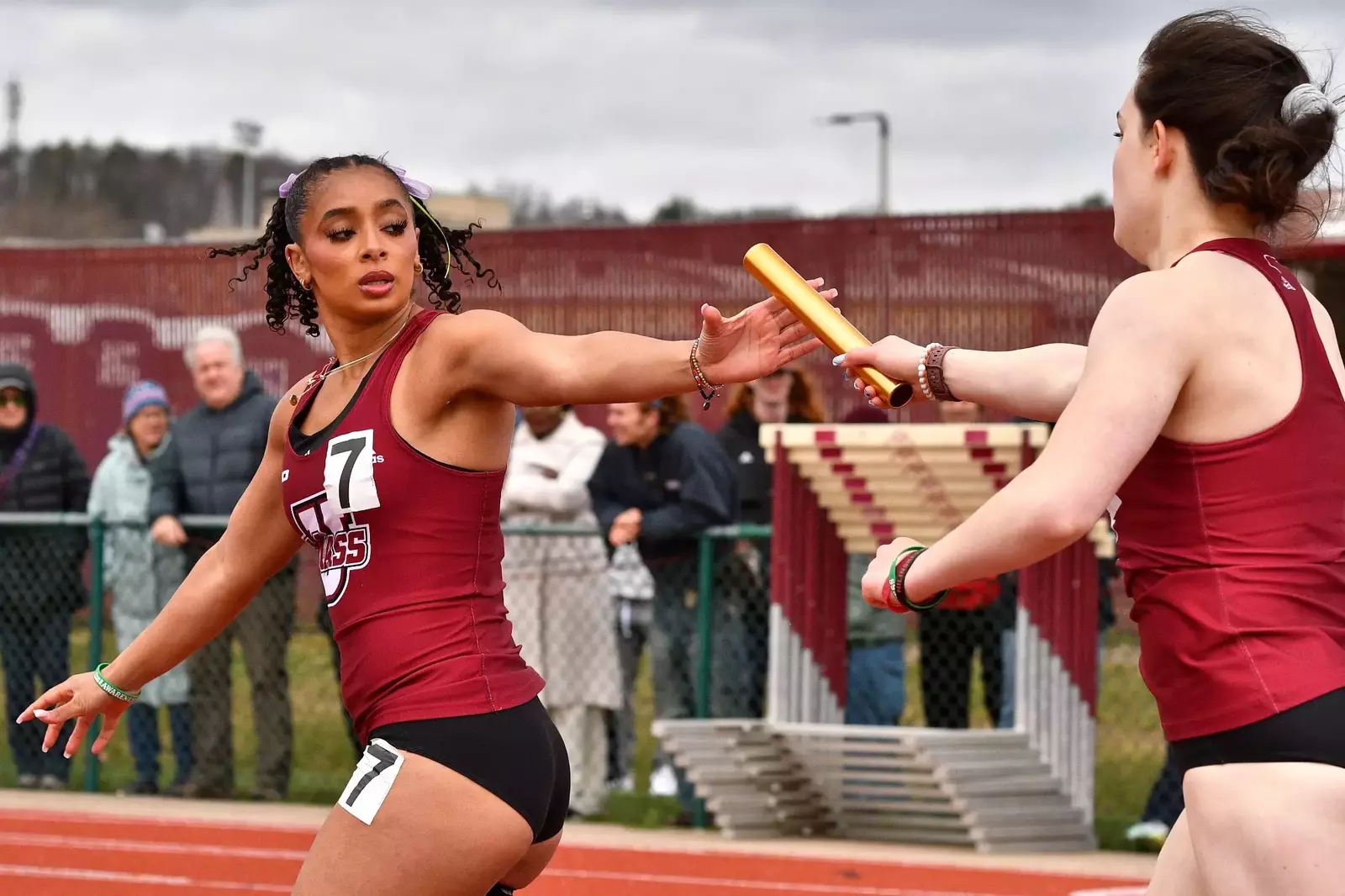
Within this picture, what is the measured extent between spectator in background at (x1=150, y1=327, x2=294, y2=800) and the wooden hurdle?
222 centimetres

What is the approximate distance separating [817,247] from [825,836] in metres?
4.22

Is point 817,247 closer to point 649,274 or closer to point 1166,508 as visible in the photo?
point 649,274

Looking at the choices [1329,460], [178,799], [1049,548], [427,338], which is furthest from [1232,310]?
[178,799]

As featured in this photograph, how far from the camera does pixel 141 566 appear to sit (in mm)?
9828

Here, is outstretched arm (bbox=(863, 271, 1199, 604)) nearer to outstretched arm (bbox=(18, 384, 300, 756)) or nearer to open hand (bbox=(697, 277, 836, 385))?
open hand (bbox=(697, 277, 836, 385))

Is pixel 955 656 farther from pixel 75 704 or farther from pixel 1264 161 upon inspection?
pixel 1264 161

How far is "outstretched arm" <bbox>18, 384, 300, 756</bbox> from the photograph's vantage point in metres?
3.96

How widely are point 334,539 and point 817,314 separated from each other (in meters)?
0.99

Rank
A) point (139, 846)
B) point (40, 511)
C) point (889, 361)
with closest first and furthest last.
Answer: point (889, 361)
point (139, 846)
point (40, 511)

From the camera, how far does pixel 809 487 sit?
27.9 feet

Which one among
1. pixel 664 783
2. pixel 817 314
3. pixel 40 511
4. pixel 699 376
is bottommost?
pixel 664 783

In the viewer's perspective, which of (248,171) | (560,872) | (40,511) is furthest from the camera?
(248,171)

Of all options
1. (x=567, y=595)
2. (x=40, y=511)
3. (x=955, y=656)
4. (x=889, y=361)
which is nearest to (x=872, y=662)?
(x=955, y=656)

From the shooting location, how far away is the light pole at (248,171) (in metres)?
35.8
